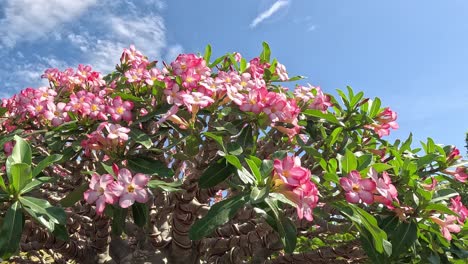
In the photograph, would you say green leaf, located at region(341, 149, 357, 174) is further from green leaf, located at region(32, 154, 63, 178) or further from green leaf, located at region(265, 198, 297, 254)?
green leaf, located at region(32, 154, 63, 178)

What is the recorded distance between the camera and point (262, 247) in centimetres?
285

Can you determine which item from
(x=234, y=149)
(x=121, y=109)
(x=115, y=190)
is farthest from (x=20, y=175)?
(x=234, y=149)

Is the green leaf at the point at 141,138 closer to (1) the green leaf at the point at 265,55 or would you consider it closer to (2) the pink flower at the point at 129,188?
(2) the pink flower at the point at 129,188

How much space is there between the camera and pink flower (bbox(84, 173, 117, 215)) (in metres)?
1.63

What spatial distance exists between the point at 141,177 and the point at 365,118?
1.22m

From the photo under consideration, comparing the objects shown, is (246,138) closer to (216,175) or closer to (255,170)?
(216,175)

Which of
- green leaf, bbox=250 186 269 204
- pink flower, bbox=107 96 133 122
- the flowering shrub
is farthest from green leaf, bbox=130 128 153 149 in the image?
green leaf, bbox=250 186 269 204

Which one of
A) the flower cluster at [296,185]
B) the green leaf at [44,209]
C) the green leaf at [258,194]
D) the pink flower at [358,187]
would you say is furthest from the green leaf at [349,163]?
the green leaf at [44,209]

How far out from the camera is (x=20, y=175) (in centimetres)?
160

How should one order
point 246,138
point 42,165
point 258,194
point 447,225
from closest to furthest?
point 258,194 → point 42,165 → point 447,225 → point 246,138

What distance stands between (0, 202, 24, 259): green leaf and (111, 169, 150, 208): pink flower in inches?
13.0

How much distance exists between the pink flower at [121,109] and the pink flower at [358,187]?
3.29 feet

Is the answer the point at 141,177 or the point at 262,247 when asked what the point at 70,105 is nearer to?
the point at 141,177

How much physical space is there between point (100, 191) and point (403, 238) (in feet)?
3.93
